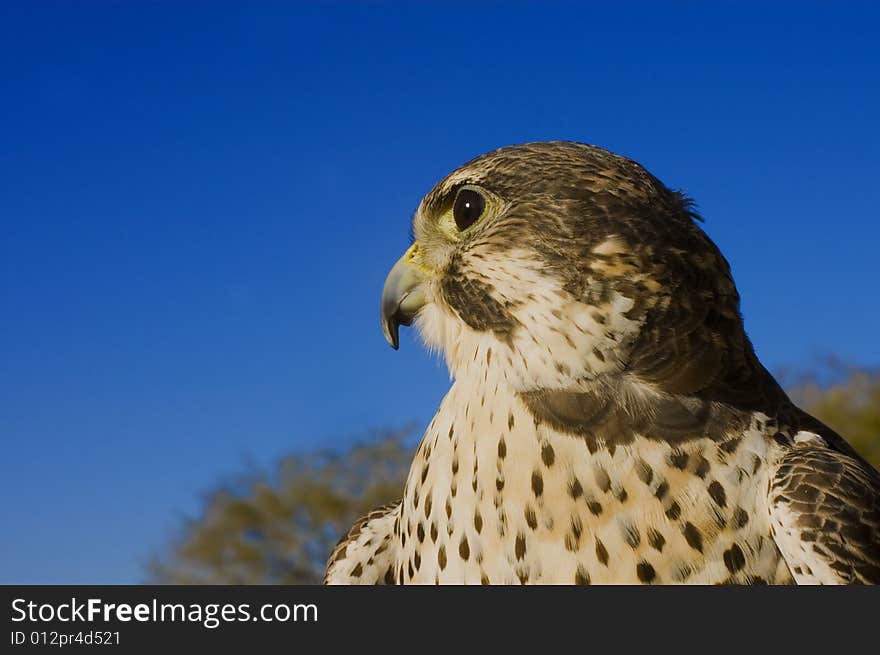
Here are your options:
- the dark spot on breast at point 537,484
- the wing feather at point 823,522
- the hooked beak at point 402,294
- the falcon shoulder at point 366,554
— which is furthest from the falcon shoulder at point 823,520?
the falcon shoulder at point 366,554

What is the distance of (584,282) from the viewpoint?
3037 mm

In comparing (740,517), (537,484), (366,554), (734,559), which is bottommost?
(734,559)

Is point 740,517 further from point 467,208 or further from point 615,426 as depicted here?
point 467,208

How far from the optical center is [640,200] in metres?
3.20

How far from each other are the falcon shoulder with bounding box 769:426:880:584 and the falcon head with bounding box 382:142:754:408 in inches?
15.2

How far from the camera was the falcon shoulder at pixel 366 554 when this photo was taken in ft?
12.6

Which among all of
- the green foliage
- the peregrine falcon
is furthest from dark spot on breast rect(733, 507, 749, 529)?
the green foliage

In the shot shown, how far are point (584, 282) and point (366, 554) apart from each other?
1624mm

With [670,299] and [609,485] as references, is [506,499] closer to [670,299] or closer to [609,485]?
[609,485]

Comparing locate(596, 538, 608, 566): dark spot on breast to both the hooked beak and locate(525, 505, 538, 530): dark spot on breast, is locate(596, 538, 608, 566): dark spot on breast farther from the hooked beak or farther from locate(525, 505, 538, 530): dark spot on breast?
the hooked beak

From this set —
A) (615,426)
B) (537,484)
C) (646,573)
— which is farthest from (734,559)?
(537,484)

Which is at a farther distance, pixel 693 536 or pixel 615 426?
pixel 615 426

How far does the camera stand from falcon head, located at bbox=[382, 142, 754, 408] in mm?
3029
